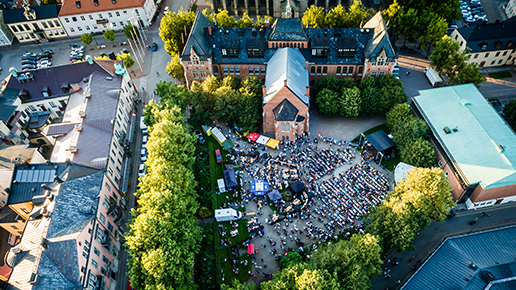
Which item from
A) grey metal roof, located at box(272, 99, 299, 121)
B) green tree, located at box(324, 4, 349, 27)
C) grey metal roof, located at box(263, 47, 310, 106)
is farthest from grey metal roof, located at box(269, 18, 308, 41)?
grey metal roof, located at box(272, 99, 299, 121)

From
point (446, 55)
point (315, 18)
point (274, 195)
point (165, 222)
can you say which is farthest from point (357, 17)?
point (165, 222)

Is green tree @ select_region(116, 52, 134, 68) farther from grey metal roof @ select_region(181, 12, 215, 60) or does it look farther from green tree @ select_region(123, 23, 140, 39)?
grey metal roof @ select_region(181, 12, 215, 60)

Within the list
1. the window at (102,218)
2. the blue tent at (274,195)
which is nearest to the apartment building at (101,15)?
the window at (102,218)

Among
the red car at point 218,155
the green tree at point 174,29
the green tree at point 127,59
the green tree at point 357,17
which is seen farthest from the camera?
the green tree at point 174,29

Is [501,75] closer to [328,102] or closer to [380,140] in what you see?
A: [380,140]

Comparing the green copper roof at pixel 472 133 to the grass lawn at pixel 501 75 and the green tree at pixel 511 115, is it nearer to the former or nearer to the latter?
the green tree at pixel 511 115
